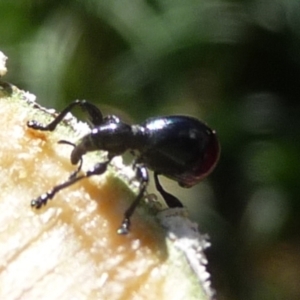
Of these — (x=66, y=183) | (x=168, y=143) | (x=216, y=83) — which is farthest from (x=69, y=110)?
(x=216, y=83)

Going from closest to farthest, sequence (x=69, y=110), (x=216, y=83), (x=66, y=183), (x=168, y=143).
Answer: (x=66, y=183) < (x=69, y=110) < (x=168, y=143) < (x=216, y=83)

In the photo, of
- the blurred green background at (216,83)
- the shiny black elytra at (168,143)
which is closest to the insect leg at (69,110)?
the shiny black elytra at (168,143)

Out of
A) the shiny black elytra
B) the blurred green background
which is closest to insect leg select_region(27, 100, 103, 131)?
the shiny black elytra

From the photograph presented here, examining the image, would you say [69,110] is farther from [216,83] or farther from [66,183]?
[216,83]

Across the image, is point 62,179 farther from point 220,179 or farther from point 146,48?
point 220,179

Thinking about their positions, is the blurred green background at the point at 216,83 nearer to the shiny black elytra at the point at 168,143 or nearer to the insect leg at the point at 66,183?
the shiny black elytra at the point at 168,143

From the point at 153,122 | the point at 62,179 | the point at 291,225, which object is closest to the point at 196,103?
the point at 291,225
